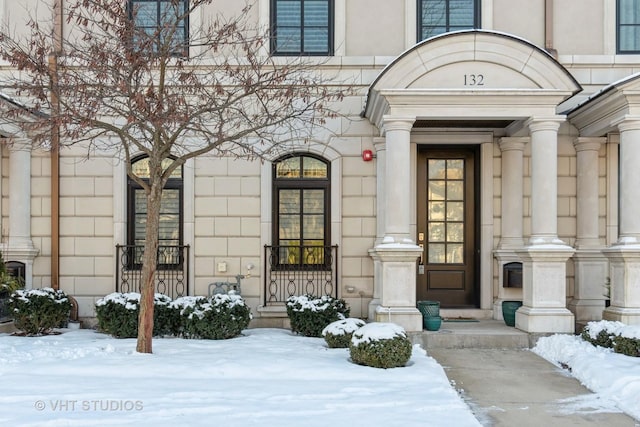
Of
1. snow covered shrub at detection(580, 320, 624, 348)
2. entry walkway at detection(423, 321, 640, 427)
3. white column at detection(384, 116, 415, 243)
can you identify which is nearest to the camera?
entry walkway at detection(423, 321, 640, 427)

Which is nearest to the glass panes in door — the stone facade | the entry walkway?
the stone facade

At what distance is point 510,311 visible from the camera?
10.0m

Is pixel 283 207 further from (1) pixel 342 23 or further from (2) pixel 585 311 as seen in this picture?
(2) pixel 585 311

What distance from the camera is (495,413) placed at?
6.15 metres

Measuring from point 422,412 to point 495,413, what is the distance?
0.88 metres

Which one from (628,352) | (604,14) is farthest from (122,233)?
(604,14)

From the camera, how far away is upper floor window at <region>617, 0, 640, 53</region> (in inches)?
428

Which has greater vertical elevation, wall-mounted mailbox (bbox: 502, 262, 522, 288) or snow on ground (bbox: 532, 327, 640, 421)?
wall-mounted mailbox (bbox: 502, 262, 522, 288)

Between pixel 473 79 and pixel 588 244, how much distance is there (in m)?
3.77

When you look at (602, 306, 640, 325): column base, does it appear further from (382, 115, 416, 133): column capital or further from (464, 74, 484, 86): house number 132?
(382, 115, 416, 133): column capital

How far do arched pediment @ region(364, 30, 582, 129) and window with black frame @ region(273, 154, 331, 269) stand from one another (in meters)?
2.16

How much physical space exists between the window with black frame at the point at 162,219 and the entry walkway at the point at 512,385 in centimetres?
480

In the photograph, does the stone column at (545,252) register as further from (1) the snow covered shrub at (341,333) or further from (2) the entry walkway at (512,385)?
(1) the snow covered shrub at (341,333)

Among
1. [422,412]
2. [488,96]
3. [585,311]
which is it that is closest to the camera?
[422,412]
